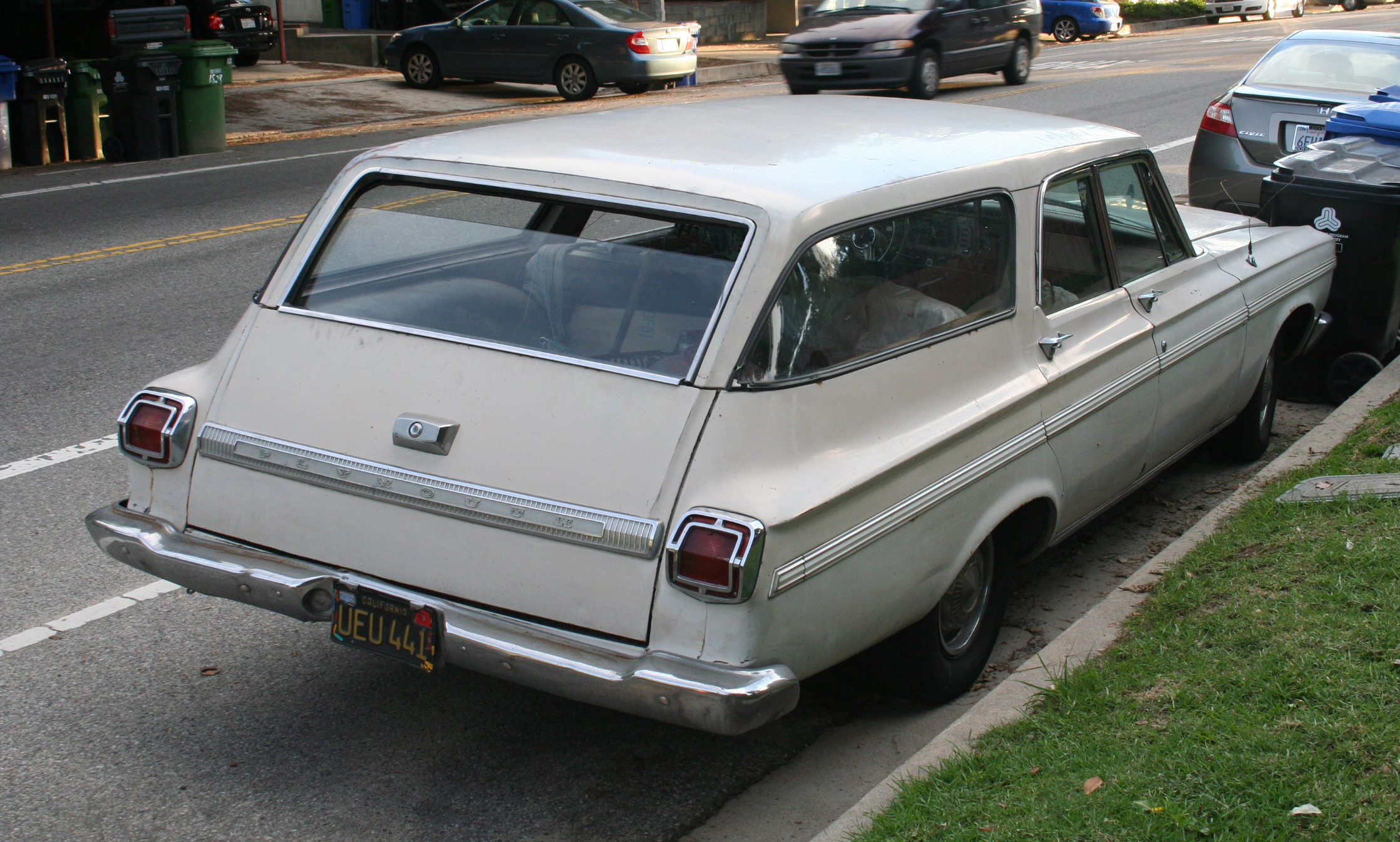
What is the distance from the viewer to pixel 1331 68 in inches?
376

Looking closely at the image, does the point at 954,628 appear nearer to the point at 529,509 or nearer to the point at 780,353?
the point at 780,353

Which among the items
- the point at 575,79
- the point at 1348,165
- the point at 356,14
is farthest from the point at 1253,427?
the point at 356,14

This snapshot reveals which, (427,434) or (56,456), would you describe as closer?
(427,434)

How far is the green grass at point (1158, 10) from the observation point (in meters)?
40.7

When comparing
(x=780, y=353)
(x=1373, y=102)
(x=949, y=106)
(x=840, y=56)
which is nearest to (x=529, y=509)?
(x=780, y=353)

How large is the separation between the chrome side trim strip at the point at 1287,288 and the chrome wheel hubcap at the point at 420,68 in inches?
678

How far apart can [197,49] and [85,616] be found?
11.4m

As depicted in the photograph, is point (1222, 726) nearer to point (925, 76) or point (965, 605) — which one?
point (965, 605)

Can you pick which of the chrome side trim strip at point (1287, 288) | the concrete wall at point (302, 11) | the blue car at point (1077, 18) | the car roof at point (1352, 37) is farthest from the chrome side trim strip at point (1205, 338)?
the blue car at point (1077, 18)

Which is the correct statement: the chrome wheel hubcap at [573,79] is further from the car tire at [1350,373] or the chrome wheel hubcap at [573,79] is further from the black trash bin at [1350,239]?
the car tire at [1350,373]

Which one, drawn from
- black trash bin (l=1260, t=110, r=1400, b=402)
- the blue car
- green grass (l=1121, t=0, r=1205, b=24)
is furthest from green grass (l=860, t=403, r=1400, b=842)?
green grass (l=1121, t=0, r=1205, b=24)

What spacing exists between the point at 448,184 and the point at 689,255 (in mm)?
726

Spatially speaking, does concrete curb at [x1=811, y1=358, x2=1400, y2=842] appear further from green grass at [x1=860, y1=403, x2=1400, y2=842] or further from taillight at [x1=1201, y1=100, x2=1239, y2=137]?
taillight at [x1=1201, y1=100, x2=1239, y2=137]

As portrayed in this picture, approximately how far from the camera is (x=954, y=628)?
383 cm
